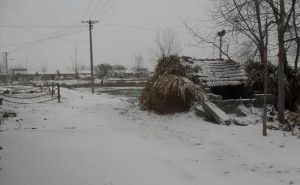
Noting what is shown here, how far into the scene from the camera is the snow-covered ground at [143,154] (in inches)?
241

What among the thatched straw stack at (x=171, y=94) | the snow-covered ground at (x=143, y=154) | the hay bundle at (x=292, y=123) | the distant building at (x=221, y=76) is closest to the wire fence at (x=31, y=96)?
the thatched straw stack at (x=171, y=94)

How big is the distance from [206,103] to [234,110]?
4.74ft

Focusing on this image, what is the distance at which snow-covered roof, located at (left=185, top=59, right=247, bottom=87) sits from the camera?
627 inches

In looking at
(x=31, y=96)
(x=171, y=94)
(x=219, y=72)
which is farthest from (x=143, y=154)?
(x=31, y=96)

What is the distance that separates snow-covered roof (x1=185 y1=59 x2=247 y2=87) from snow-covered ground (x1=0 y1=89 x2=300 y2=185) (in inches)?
165

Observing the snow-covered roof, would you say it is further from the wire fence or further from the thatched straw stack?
the wire fence

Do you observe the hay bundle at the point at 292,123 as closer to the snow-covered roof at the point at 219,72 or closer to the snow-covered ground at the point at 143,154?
the snow-covered ground at the point at 143,154

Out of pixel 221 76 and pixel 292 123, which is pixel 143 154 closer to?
pixel 292 123

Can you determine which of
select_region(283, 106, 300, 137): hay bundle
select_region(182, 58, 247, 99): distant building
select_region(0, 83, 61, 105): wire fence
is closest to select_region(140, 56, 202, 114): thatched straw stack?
select_region(182, 58, 247, 99): distant building

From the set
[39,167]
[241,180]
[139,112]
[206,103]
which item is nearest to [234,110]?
[206,103]

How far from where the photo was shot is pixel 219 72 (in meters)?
16.6

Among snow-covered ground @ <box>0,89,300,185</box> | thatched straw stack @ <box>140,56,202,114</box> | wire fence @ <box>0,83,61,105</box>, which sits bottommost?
snow-covered ground @ <box>0,89,300,185</box>

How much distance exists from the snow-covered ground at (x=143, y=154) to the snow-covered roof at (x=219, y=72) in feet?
13.8

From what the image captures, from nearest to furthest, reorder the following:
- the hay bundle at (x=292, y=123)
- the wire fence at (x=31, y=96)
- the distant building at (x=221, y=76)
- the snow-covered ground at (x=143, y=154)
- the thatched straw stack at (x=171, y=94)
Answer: the snow-covered ground at (x=143, y=154), the hay bundle at (x=292, y=123), the thatched straw stack at (x=171, y=94), the distant building at (x=221, y=76), the wire fence at (x=31, y=96)
